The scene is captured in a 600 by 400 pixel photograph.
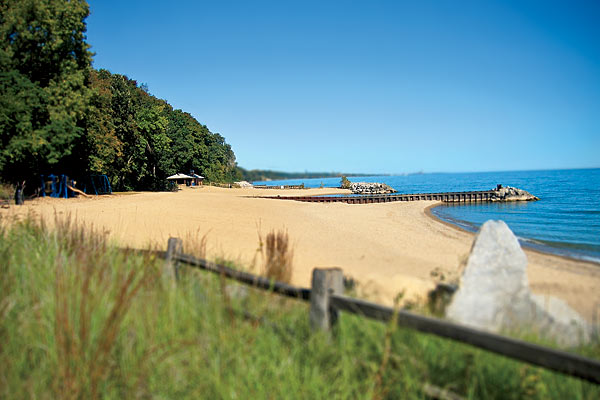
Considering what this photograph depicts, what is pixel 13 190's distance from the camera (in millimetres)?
20672

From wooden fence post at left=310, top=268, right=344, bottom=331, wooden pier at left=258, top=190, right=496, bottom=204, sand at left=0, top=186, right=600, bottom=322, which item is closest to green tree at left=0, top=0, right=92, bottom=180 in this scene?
sand at left=0, top=186, right=600, bottom=322

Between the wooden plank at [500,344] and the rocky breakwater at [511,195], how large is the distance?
45.4 metres

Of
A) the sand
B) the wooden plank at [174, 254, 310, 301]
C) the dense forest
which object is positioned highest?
the dense forest

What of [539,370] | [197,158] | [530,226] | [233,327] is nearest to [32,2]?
[233,327]

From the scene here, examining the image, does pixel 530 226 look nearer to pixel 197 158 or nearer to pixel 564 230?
pixel 564 230

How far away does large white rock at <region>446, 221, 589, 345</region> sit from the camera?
4.08 metres

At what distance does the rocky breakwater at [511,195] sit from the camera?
42062 millimetres

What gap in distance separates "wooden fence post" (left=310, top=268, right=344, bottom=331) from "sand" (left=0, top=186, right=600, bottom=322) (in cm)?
143

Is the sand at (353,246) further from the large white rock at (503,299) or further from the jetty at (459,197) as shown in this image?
the jetty at (459,197)

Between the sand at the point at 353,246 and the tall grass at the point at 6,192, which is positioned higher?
the tall grass at the point at 6,192

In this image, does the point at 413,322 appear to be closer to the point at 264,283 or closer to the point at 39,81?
the point at 264,283

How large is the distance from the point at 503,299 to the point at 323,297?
8.56ft

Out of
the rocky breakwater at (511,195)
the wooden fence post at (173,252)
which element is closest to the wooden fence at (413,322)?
the wooden fence post at (173,252)

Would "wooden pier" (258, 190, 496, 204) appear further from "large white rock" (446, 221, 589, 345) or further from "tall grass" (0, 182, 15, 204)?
"large white rock" (446, 221, 589, 345)
